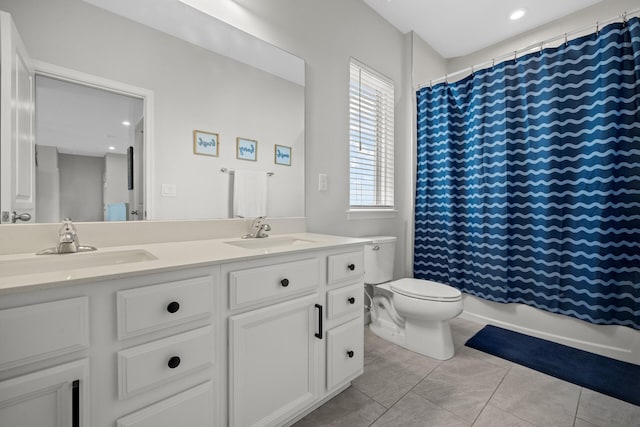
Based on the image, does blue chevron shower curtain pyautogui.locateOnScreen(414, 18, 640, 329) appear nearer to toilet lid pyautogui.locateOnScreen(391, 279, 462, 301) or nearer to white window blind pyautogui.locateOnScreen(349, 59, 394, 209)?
white window blind pyautogui.locateOnScreen(349, 59, 394, 209)

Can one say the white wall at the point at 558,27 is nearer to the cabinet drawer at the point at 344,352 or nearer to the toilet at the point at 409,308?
the toilet at the point at 409,308

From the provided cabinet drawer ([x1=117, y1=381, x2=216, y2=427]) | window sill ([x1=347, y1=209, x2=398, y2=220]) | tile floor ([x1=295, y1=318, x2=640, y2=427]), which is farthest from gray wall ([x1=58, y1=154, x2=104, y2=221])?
window sill ([x1=347, y1=209, x2=398, y2=220])

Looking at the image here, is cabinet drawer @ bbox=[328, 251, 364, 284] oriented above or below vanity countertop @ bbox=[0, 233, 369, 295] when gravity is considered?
below

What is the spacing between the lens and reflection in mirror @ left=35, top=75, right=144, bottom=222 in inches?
42.3

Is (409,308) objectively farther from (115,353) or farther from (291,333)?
(115,353)

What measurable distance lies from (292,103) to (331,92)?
385 mm

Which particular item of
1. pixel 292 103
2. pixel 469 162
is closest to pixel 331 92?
pixel 292 103

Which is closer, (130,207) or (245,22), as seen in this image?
(130,207)

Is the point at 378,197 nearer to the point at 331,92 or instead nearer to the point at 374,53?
the point at 331,92

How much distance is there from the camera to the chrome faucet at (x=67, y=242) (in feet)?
3.27

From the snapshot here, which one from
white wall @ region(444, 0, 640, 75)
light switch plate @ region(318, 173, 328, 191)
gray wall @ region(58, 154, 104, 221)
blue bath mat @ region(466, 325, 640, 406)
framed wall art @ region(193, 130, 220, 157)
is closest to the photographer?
gray wall @ region(58, 154, 104, 221)

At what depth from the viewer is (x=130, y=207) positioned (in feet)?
4.07

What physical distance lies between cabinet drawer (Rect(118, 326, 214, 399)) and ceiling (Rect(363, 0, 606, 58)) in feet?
8.43

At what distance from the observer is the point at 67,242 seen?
101 cm
